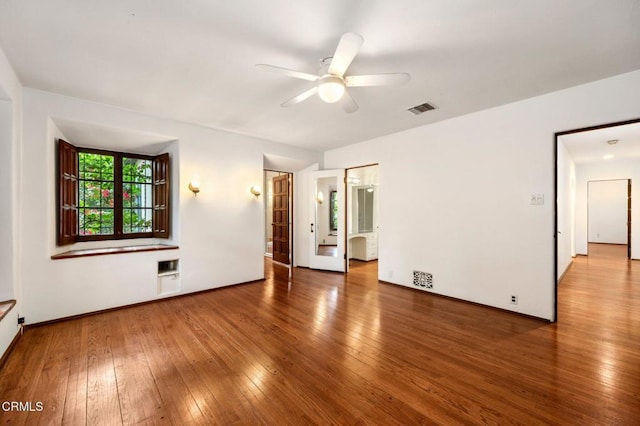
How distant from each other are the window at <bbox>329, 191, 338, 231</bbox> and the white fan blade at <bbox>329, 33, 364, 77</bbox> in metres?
3.86

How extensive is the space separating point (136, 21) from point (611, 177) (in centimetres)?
1132

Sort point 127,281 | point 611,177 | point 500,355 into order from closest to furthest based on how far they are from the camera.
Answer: point 500,355, point 127,281, point 611,177

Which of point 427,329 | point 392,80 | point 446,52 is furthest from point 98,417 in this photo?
point 446,52

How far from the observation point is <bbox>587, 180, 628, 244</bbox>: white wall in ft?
30.6

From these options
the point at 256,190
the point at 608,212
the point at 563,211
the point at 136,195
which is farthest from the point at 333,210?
the point at 608,212

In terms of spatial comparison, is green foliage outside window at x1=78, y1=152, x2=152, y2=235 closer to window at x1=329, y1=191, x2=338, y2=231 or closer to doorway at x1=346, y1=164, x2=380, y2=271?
window at x1=329, y1=191, x2=338, y2=231

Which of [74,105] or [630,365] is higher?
[74,105]

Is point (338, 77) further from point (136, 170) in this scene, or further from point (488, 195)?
point (136, 170)

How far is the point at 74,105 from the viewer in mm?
3340

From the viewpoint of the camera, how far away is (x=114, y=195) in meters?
4.34

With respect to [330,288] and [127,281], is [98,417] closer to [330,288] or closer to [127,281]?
[127,281]

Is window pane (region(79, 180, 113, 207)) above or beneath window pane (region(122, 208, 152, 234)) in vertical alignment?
above

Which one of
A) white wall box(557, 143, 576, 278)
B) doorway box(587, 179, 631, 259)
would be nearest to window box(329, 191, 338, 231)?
white wall box(557, 143, 576, 278)

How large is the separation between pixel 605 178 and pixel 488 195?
7.20m
